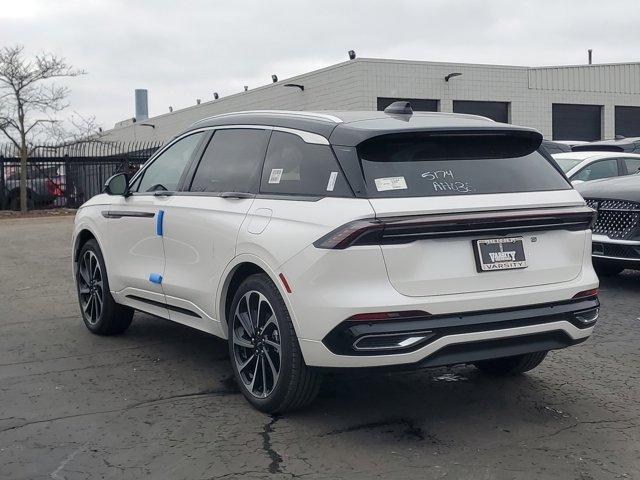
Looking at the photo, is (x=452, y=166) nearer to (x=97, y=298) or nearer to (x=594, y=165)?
(x=97, y=298)

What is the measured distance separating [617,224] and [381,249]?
18.1 feet

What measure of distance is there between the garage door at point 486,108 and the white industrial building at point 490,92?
0.04m

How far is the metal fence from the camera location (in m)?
26.9

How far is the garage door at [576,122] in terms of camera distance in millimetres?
37531

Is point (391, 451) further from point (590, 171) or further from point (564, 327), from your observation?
point (590, 171)

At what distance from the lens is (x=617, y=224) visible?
9.09m

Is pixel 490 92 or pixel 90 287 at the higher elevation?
pixel 490 92

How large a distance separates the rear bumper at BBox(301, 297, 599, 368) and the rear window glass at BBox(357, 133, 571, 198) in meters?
0.66

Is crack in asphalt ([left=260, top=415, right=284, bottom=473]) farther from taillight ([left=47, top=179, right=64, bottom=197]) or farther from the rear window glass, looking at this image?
taillight ([left=47, top=179, right=64, bottom=197])

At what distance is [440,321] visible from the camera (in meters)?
4.38

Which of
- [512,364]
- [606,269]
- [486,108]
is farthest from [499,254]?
[486,108]

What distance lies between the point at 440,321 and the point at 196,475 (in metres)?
1.40

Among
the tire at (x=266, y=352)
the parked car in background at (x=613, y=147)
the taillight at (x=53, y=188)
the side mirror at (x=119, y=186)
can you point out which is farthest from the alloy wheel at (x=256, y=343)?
the taillight at (x=53, y=188)

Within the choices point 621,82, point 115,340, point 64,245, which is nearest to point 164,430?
point 115,340
